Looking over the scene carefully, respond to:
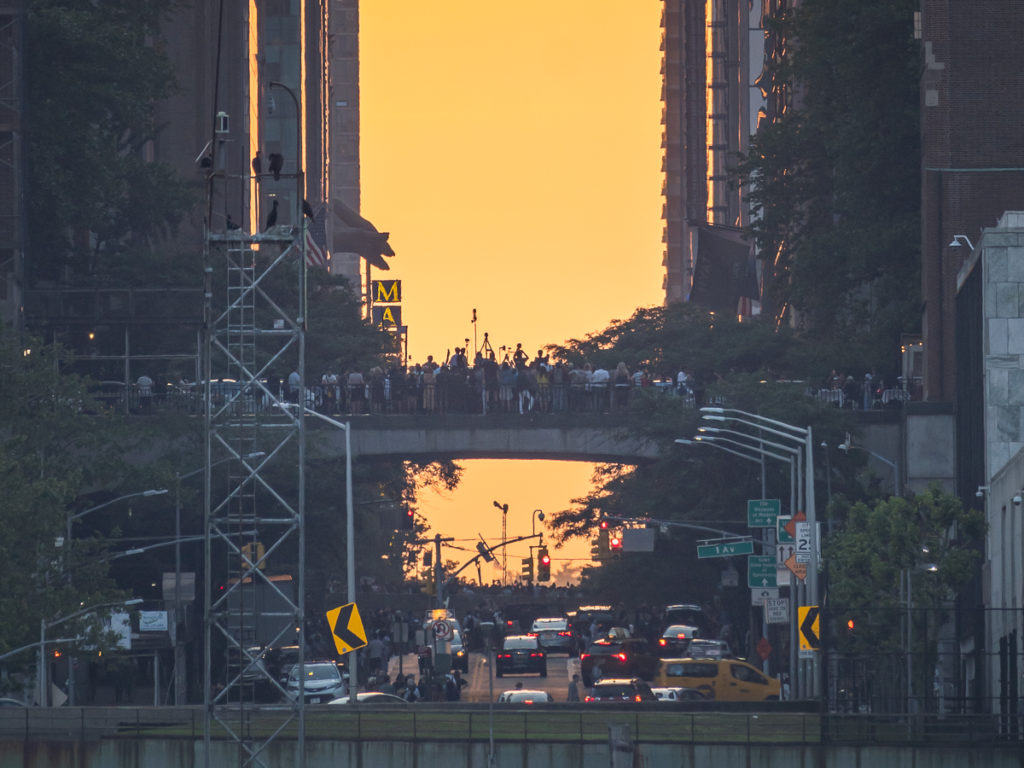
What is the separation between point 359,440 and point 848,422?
17430mm

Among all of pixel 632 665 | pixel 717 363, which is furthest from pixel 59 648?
pixel 717 363

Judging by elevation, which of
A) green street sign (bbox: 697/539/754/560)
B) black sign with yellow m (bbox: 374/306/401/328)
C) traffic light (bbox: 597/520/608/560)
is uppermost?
black sign with yellow m (bbox: 374/306/401/328)

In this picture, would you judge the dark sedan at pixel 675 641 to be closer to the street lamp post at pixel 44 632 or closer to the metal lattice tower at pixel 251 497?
the metal lattice tower at pixel 251 497

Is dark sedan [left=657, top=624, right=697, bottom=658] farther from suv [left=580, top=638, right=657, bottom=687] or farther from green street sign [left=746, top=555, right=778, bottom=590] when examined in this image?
green street sign [left=746, top=555, right=778, bottom=590]

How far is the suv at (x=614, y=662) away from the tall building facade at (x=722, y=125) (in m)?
51.1

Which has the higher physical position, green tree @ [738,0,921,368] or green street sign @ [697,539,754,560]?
green tree @ [738,0,921,368]

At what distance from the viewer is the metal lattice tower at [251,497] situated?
116ft

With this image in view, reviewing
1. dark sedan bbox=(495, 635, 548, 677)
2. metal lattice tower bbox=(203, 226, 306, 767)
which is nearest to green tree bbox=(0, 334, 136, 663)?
metal lattice tower bbox=(203, 226, 306, 767)

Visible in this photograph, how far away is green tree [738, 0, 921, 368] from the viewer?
238 ft

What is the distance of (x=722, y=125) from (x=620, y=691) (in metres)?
127

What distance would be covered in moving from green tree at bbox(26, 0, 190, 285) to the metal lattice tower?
12.4 ft

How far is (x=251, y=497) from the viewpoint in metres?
42.2

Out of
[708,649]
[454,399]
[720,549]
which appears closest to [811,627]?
[720,549]

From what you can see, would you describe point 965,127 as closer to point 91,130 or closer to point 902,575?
point 902,575
